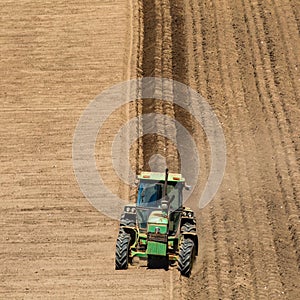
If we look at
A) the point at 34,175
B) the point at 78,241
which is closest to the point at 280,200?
the point at 78,241

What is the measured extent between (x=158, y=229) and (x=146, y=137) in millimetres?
6085

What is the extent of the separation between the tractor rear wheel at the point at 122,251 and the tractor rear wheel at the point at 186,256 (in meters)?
1.12

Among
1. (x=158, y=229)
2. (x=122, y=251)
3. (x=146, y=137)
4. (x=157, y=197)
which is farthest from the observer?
(x=146, y=137)

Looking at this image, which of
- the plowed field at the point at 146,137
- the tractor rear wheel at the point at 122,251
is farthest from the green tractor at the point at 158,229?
the plowed field at the point at 146,137

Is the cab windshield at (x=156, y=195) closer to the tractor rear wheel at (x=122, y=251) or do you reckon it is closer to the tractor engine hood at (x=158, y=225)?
the tractor engine hood at (x=158, y=225)

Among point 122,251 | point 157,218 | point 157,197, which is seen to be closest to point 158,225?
point 157,218

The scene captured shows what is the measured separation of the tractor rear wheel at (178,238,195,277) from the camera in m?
13.6

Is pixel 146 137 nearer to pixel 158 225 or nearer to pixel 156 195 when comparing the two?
pixel 156 195

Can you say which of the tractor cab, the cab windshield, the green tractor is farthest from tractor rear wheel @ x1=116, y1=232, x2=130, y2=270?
the cab windshield

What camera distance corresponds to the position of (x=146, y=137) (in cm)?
1934

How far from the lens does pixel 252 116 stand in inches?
795

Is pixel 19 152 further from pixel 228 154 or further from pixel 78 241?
pixel 228 154

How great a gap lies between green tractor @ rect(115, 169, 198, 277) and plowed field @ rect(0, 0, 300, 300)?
0.67 meters

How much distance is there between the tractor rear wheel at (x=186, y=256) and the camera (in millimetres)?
13586
